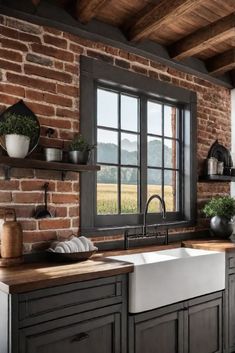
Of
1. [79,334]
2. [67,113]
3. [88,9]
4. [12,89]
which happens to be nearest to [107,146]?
[67,113]

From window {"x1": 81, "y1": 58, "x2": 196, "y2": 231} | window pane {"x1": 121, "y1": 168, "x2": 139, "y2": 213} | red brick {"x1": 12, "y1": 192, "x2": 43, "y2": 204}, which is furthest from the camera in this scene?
window pane {"x1": 121, "y1": 168, "x2": 139, "y2": 213}

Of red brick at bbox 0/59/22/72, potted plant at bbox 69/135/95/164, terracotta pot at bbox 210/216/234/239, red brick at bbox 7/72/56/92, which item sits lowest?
terracotta pot at bbox 210/216/234/239

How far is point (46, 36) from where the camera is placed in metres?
2.54

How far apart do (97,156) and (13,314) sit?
1.58m

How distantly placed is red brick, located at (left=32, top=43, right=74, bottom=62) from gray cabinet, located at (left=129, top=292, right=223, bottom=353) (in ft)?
6.22

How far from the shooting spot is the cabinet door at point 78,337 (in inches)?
67.9

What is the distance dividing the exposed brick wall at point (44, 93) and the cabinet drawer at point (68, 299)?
→ 0.63 meters

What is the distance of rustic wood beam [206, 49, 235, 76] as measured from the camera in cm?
364

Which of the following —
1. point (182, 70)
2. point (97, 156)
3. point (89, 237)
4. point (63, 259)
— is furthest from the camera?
point (182, 70)

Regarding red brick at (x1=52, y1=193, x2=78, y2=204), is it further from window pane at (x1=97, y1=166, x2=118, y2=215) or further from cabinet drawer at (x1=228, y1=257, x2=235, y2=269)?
cabinet drawer at (x1=228, y1=257, x2=235, y2=269)

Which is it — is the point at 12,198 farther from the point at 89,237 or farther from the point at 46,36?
the point at 46,36

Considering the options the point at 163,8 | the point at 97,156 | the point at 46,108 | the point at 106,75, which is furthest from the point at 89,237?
the point at 163,8

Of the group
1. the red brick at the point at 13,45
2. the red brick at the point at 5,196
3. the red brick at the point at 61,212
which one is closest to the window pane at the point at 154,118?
the red brick at the point at 61,212

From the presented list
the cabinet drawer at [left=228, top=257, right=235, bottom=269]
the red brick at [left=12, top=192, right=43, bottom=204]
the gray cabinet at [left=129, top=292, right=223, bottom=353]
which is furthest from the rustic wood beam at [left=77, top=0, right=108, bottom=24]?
the cabinet drawer at [left=228, top=257, right=235, bottom=269]
